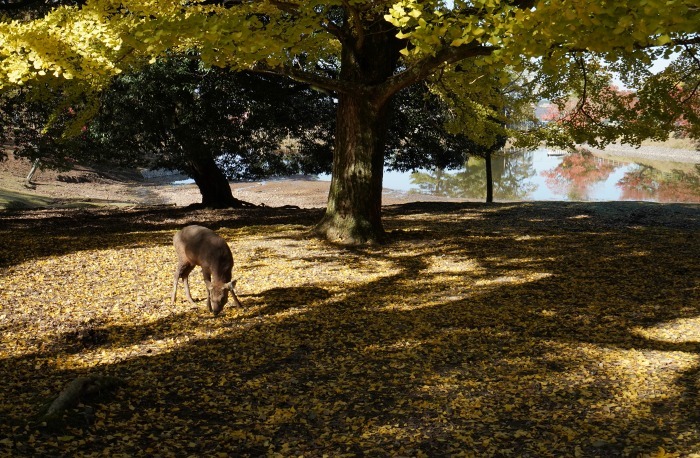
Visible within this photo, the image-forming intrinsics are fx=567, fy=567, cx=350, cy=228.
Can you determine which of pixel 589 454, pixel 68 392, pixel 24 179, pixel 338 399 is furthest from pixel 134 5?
pixel 24 179

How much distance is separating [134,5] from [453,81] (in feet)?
27.0

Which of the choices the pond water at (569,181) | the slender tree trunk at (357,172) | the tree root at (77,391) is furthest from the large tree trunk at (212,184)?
the pond water at (569,181)

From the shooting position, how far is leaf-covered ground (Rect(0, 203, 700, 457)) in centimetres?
507

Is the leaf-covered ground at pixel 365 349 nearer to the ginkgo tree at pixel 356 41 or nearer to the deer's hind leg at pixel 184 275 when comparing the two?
the deer's hind leg at pixel 184 275

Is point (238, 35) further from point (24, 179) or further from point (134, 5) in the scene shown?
point (24, 179)

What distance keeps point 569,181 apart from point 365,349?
4770 centimetres

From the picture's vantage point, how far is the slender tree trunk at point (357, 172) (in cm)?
1277

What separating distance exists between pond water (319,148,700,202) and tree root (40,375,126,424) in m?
29.7

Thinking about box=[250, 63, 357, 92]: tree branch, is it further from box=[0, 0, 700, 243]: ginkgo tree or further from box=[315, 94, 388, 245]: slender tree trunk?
box=[315, 94, 388, 245]: slender tree trunk

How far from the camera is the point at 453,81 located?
14984 mm

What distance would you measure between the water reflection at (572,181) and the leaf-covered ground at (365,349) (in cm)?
2892

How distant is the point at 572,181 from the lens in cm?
5047

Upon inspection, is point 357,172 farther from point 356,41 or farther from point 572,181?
point 572,181

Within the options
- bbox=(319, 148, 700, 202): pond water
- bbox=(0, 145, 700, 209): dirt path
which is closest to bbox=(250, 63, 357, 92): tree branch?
bbox=(0, 145, 700, 209): dirt path
